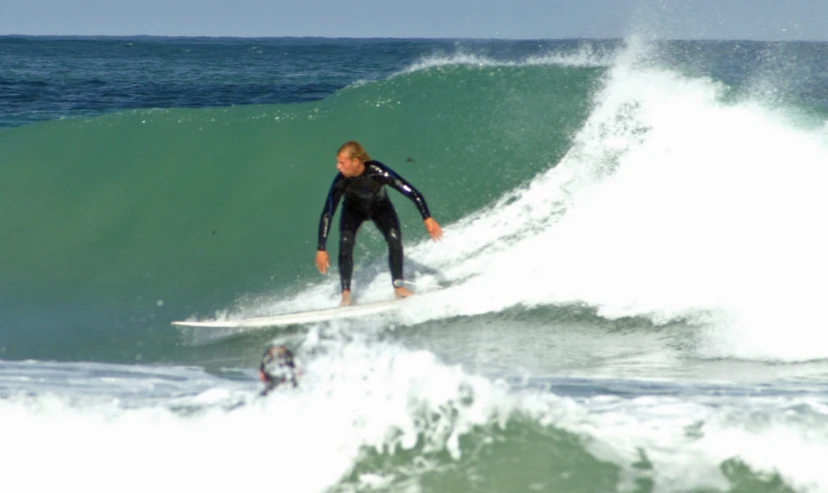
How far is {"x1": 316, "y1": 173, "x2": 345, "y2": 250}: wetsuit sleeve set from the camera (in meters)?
6.17

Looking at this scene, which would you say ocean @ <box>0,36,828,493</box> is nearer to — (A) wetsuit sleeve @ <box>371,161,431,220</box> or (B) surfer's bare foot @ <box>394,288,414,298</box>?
(B) surfer's bare foot @ <box>394,288,414,298</box>

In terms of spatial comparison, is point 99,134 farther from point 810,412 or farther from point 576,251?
point 810,412

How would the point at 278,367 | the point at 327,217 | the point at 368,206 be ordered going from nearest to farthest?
1. the point at 278,367
2. the point at 327,217
3. the point at 368,206

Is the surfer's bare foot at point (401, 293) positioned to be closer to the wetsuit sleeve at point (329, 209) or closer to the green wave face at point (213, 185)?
the wetsuit sleeve at point (329, 209)

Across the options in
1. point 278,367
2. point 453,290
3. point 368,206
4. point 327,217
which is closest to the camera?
point 278,367

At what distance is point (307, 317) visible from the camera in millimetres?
6316

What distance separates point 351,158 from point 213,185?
4541 millimetres

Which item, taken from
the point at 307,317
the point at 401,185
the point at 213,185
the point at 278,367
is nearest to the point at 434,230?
the point at 401,185

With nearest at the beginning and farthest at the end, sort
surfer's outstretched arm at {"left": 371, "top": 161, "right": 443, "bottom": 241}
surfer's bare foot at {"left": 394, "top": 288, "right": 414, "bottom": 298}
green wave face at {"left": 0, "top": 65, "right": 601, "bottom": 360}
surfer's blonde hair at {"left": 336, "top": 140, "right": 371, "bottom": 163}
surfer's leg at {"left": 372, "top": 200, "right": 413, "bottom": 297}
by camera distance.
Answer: surfer's blonde hair at {"left": 336, "top": 140, "right": 371, "bottom": 163}, surfer's outstretched arm at {"left": 371, "top": 161, "right": 443, "bottom": 241}, surfer's leg at {"left": 372, "top": 200, "right": 413, "bottom": 297}, surfer's bare foot at {"left": 394, "top": 288, "right": 414, "bottom": 298}, green wave face at {"left": 0, "top": 65, "right": 601, "bottom": 360}

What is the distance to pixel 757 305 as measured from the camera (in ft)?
21.4

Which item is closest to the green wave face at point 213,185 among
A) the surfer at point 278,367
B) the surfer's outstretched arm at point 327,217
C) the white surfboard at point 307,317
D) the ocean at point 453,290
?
the ocean at point 453,290

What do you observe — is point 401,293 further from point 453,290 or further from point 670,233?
point 670,233

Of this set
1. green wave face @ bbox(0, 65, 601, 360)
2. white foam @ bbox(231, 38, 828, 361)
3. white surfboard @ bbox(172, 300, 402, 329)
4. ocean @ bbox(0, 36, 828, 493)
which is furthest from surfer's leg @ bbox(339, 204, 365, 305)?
green wave face @ bbox(0, 65, 601, 360)

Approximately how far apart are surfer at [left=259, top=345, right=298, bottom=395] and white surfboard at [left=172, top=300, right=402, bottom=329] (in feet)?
7.78
